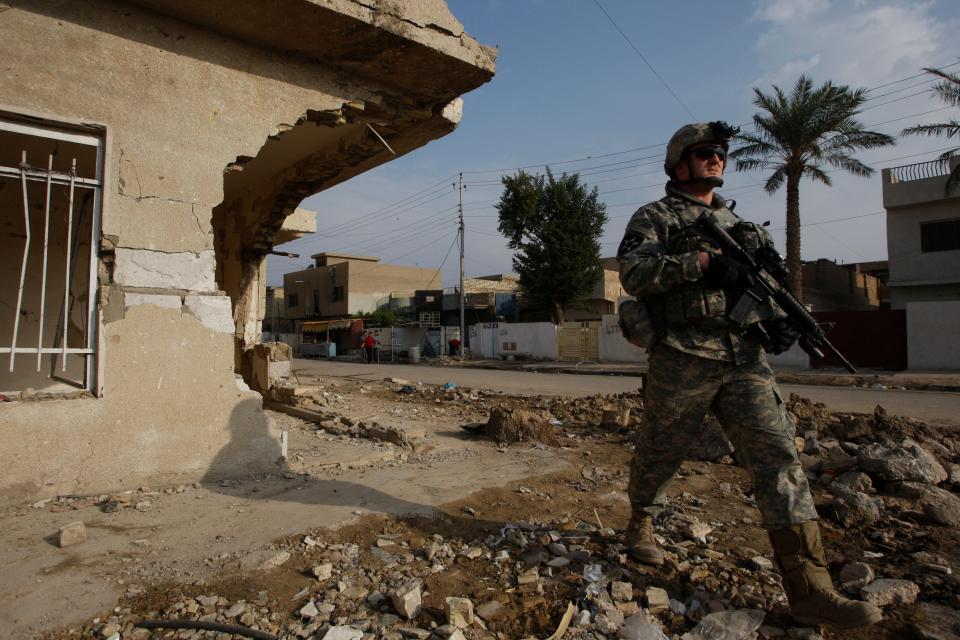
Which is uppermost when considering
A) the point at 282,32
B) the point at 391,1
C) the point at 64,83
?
the point at 391,1

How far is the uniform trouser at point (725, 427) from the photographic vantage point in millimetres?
2168

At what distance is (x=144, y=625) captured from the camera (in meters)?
1.97

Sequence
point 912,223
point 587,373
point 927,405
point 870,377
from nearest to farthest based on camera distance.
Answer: point 927,405, point 870,377, point 587,373, point 912,223

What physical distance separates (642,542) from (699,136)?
5.94 ft

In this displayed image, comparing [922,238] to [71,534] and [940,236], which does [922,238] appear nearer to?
[940,236]

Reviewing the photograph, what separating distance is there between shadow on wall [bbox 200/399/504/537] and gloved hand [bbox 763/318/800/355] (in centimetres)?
158

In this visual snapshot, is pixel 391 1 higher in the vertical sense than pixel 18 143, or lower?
higher

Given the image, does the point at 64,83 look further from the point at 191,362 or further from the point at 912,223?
the point at 912,223

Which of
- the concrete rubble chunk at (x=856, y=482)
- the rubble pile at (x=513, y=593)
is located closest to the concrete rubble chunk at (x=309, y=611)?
the rubble pile at (x=513, y=593)

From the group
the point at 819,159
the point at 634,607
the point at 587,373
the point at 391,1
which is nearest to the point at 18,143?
the point at 391,1

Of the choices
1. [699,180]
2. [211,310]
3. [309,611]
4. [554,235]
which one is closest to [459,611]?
[309,611]

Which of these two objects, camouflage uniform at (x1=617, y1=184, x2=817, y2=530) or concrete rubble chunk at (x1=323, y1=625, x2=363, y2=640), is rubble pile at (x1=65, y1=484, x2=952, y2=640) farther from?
camouflage uniform at (x1=617, y1=184, x2=817, y2=530)

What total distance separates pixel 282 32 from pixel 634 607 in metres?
3.75

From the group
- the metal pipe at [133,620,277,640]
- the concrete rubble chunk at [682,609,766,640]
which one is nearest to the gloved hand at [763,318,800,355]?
the concrete rubble chunk at [682,609,766,640]
